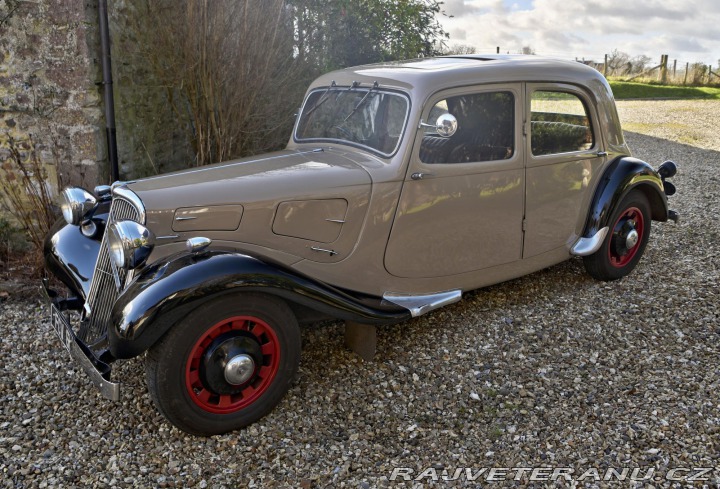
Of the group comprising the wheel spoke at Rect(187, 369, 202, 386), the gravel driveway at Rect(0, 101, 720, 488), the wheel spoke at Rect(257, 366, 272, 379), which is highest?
the wheel spoke at Rect(187, 369, 202, 386)

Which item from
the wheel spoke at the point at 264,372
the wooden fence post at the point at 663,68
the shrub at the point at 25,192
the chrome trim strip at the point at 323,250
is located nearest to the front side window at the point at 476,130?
the chrome trim strip at the point at 323,250

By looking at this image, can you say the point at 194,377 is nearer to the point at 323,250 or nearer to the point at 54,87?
the point at 323,250

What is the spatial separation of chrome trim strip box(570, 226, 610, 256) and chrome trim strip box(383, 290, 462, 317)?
3.93 ft

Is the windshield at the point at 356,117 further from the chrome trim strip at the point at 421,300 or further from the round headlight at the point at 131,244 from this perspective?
the round headlight at the point at 131,244

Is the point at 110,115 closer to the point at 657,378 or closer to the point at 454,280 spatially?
the point at 454,280

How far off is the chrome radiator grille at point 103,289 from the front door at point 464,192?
58.5 inches

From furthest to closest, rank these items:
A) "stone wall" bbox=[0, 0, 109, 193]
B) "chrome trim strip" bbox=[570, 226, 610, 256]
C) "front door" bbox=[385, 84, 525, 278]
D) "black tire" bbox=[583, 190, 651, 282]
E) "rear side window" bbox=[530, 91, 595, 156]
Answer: "stone wall" bbox=[0, 0, 109, 193] → "black tire" bbox=[583, 190, 651, 282] → "chrome trim strip" bbox=[570, 226, 610, 256] → "rear side window" bbox=[530, 91, 595, 156] → "front door" bbox=[385, 84, 525, 278]

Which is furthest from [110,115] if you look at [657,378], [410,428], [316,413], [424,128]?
[657,378]

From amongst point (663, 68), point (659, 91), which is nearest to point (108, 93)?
point (659, 91)

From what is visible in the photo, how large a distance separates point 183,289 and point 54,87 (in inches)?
143

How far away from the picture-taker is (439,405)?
10.3 feet

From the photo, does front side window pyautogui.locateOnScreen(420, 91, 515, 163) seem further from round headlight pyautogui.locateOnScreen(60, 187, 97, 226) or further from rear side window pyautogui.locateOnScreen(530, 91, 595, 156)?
round headlight pyautogui.locateOnScreen(60, 187, 97, 226)

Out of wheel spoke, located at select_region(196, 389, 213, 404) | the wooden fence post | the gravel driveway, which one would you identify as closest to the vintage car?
wheel spoke, located at select_region(196, 389, 213, 404)

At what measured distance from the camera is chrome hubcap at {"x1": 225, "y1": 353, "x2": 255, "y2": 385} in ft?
9.10
